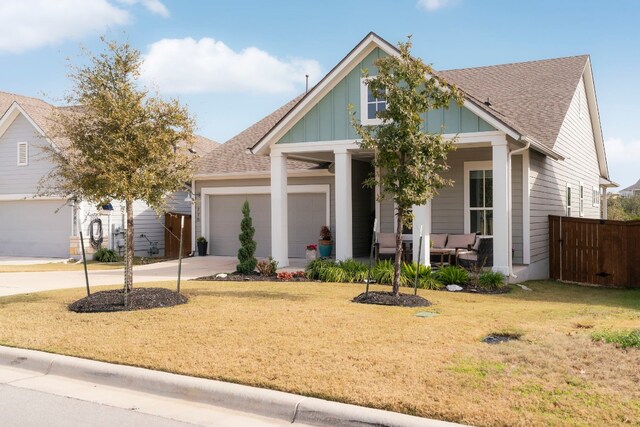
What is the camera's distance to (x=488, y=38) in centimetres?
1630

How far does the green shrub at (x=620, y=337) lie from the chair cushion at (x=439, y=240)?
8.63 m

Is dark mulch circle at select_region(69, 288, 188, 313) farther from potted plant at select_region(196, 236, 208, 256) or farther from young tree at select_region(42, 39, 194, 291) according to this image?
potted plant at select_region(196, 236, 208, 256)

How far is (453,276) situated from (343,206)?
3.65m

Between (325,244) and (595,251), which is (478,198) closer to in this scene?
(595,251)

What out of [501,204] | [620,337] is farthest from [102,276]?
[620,337]

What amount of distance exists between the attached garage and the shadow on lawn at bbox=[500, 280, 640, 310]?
7954mm

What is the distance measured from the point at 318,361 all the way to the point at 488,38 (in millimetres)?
12365

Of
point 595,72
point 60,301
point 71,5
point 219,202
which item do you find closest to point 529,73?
point 595,72

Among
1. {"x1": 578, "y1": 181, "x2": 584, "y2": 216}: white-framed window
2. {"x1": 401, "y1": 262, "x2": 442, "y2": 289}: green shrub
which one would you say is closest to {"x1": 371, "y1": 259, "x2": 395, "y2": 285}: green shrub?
{"x1": 401, "y1": 262, "x2": 442, "y2": 289}: green shrub

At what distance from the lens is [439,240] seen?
54.6 feet

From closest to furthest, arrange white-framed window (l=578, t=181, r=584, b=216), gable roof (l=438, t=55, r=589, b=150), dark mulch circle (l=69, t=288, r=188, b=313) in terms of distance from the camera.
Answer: dark mulch circle (l=69, t=288, r=188, b=313) → gable roof (l=438, t=55, r=589, b=150) → white-framed window (l=578, t=181, r=584, b=216)

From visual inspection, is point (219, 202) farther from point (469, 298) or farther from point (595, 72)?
point (595, 72)

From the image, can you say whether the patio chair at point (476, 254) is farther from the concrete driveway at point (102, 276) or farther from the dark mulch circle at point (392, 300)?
the concrete driveway at point (102, 276)

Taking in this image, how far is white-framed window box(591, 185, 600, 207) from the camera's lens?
26109 mm
